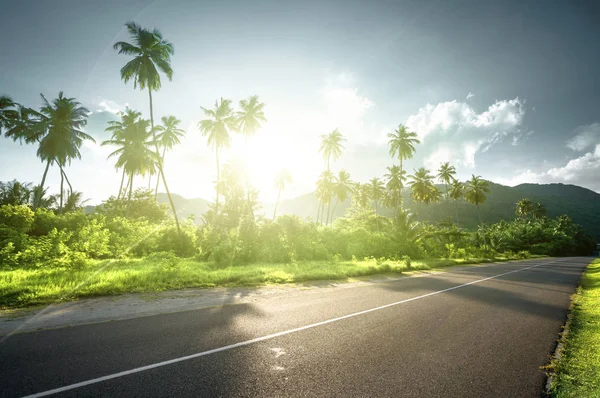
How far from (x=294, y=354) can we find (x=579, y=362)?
5.32m

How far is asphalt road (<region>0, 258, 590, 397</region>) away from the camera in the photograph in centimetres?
364

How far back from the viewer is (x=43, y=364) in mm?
4008

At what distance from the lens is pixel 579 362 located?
4777 millimetres

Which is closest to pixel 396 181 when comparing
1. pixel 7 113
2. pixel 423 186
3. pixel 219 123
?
pixel 423 186

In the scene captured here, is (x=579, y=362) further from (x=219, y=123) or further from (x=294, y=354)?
(x=219, y=123)

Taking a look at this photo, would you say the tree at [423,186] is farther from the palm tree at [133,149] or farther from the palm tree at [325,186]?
the palm tree at [133,149]

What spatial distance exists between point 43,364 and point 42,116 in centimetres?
4058

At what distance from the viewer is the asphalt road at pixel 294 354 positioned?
3.64 metres

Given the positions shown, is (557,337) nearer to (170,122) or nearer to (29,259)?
(29,259)

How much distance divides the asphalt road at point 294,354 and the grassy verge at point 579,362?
0.24m

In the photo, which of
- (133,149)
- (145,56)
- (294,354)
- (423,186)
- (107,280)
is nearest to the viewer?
(294,354)

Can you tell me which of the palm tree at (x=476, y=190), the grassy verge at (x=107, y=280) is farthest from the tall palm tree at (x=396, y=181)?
the grassy verge at (x=107, y=280)

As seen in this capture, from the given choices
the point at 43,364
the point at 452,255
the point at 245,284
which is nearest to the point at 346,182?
the point at 452,255

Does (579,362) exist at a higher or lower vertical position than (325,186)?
lower
